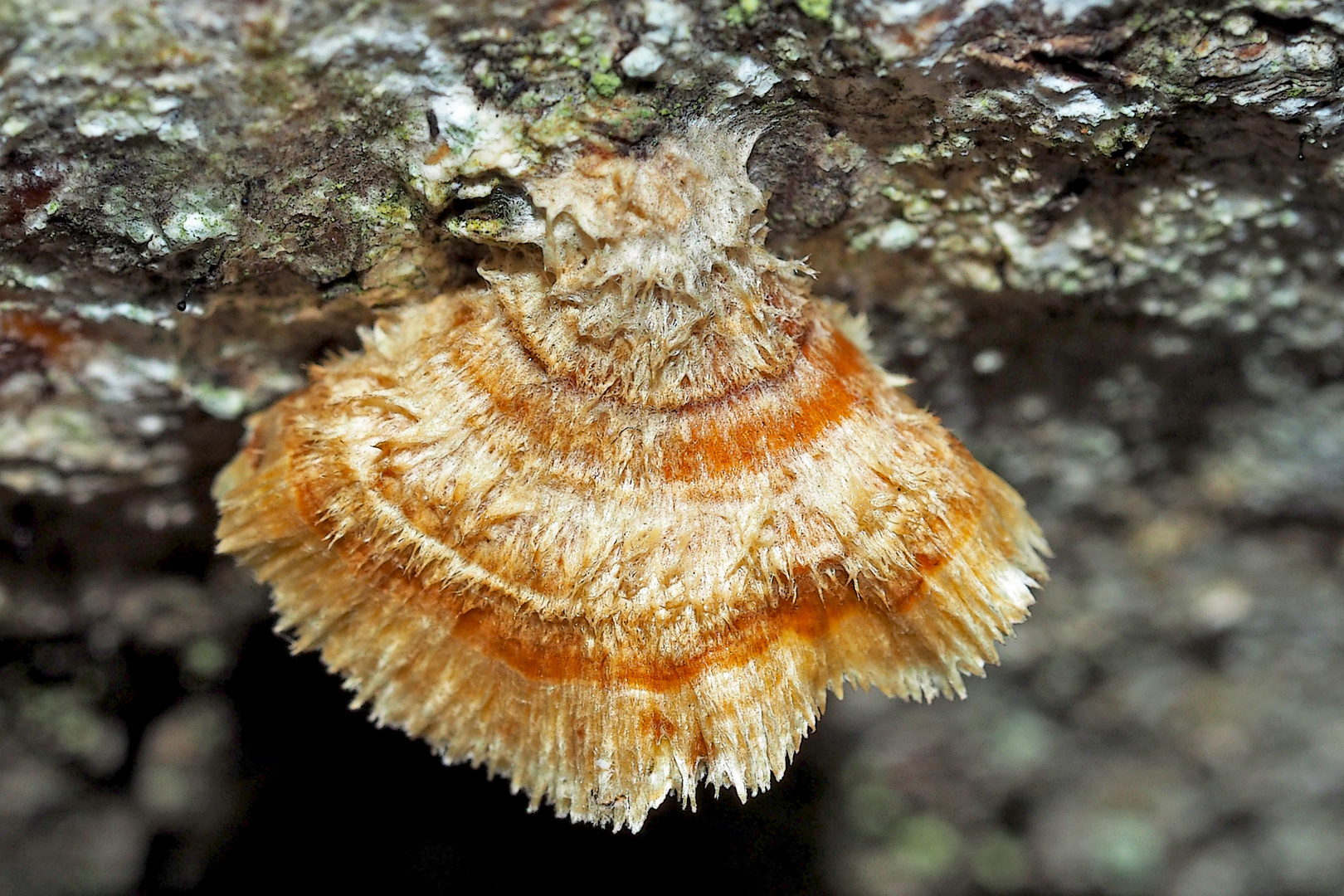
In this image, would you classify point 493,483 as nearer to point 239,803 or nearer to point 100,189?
point 100,189

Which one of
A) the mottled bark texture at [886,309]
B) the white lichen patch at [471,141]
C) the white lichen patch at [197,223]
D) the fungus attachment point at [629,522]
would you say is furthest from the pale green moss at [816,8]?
the white lichen patch at [197,223]

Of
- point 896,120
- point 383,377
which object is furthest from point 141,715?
point 896,120

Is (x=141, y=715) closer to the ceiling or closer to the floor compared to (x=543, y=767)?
closer to the floor

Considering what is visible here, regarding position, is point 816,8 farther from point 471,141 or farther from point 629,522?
point 629,522

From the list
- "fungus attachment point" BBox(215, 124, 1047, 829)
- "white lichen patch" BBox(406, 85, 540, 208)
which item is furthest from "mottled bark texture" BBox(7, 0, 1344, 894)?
"fungus attachment point" BBox(215, 124, 1047, 829)

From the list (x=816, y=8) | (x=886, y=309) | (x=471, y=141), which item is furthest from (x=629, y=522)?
(x=886, y=309)

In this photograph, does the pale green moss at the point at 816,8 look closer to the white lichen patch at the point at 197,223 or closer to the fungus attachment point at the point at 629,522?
the fungus attachment point at the point at 629,522

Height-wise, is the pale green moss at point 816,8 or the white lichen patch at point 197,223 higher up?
the white lichen patch at point 197,223
